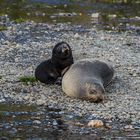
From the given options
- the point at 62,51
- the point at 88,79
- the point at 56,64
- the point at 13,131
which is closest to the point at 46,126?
the point at 13,131

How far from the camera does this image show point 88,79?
1518 cm

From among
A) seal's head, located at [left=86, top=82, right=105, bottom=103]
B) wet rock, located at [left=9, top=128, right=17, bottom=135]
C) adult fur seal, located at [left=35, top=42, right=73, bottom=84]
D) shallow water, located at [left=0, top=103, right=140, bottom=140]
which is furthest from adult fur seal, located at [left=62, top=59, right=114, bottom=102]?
wet rock, located at [left=9, top=128, right=17, bottom=135]

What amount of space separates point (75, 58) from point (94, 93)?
5.69 m

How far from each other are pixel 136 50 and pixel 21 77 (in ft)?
21.8

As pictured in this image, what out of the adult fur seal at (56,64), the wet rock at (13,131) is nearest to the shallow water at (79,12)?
the adult fur seal at (56,64)

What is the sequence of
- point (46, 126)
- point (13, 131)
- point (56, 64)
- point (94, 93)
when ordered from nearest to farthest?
point (13, 131)
point (46, 126)
point (94, 93)
point (56, 64)

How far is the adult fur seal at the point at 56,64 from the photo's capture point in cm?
1636

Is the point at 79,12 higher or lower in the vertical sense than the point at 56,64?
lower

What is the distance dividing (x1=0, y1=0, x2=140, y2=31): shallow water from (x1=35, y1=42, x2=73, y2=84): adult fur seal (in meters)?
13.3

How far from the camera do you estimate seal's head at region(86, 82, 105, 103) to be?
14656 millimetres

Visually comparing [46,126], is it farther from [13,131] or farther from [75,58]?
[75,58]

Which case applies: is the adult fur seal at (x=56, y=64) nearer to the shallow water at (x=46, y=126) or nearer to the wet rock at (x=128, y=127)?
the shallow water at (x=46, y=126)

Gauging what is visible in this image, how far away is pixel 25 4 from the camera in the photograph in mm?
40844

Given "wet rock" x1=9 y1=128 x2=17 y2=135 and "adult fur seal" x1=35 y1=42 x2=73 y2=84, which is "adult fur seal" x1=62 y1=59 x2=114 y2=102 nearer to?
"adult fur seal" x1=35 y1=42 x2=73 y2=84
